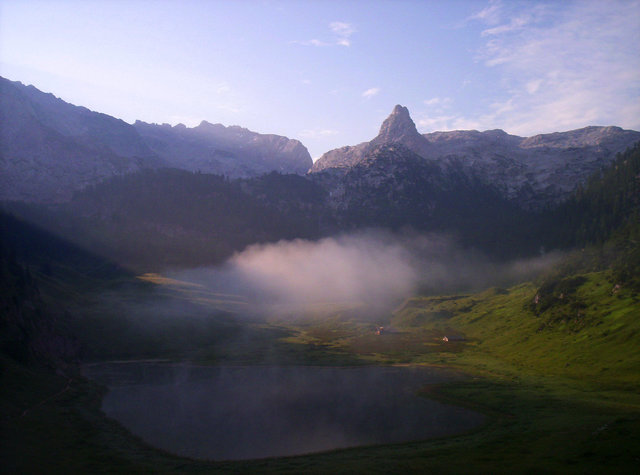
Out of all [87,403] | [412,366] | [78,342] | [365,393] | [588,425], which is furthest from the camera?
[78,342]

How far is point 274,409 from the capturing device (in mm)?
93750

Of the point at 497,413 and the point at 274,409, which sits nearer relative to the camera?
the point at 497,413

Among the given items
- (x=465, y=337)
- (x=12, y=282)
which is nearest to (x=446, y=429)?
(x=465, y=337)

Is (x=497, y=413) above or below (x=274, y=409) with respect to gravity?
above

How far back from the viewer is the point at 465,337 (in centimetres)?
18775

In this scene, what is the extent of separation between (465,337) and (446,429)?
116205mm

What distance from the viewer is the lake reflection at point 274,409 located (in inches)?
2955

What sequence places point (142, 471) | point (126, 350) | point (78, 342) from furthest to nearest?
1. point (126, 350)
2. point (78, 342)
3. point (142, 471)

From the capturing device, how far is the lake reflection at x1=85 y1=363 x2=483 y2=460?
75.1 m

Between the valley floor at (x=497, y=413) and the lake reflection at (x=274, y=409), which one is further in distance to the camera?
the lake reflection at (x=274, y=409)

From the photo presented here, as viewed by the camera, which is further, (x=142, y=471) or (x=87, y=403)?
(x=87, y=403)

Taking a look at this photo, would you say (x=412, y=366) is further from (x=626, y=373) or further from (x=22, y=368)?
(x=22, y=368)

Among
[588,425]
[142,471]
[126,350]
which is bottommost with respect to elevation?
[126,350]

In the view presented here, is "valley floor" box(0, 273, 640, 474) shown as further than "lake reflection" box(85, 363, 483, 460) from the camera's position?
No
